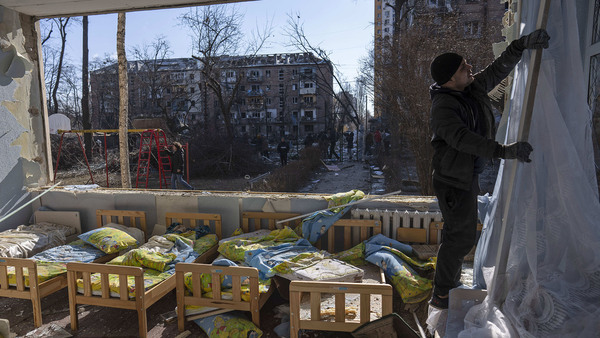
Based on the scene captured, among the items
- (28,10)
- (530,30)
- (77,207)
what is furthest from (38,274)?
(530,30)

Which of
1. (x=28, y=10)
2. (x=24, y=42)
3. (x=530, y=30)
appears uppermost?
(x=28, y=10)

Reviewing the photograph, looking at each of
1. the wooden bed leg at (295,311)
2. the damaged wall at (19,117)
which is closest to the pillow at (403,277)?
the wooden bed leg at (295,311)

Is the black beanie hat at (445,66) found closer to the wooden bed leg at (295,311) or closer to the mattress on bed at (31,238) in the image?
the wooden bed leg at (295,311)

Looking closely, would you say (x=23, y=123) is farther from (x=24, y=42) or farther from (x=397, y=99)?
(x=397, y=99)

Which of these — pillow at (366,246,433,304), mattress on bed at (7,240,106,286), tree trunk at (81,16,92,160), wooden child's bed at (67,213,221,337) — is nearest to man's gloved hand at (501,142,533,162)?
pillow at (366,246,433,304)

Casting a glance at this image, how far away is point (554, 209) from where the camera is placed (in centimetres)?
221

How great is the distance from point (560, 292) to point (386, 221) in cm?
223

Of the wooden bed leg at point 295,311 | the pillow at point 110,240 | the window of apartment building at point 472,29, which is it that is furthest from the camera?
the window of apartment building at point 472,29

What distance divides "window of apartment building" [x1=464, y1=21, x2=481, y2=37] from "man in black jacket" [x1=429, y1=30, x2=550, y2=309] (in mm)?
7724

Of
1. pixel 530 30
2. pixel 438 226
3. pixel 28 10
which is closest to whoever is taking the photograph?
pixel 530 30

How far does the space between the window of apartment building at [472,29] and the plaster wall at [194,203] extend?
22.0 ft

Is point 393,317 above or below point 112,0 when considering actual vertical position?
below

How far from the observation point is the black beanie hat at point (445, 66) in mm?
2428

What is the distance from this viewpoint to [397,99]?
8.60 metres
